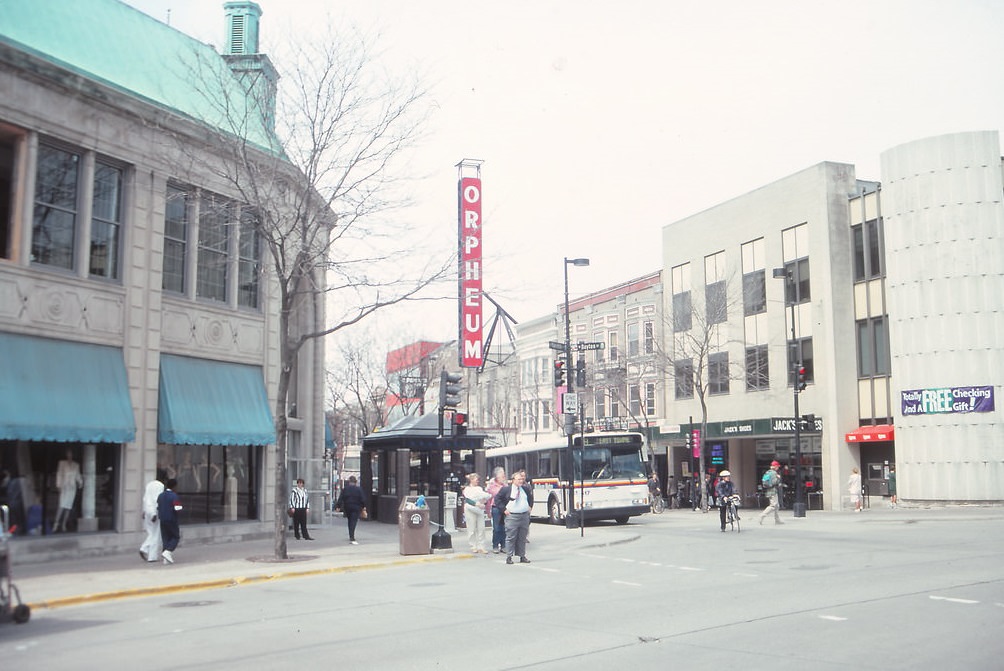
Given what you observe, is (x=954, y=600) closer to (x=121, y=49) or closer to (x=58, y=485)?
(x=58, y=485)

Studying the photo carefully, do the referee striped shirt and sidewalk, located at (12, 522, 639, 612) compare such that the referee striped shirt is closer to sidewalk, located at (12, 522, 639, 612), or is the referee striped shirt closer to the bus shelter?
sidewalk, located at (12, 522, 639, 612)

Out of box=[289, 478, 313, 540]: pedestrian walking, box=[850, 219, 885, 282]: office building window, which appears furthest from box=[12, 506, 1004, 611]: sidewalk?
box=[850, 219, 885, 282]: office building window

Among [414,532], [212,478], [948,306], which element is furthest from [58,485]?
[948,306]

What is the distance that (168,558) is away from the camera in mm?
17797

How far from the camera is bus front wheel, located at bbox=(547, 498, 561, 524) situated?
32531 mm

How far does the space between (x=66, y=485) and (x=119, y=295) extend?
4117mm

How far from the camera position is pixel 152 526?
18156 millimetres

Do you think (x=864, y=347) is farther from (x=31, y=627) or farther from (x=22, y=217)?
(x=31, y=627)

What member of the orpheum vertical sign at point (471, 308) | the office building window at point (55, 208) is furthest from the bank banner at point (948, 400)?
the office building window at point (55, 208)

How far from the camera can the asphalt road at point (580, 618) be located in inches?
344

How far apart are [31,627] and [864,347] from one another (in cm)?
3537

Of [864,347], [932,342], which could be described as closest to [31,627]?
[932,342]

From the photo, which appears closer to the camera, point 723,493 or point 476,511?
point 476,511

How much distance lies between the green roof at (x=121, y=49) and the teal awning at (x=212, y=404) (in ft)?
18.7
